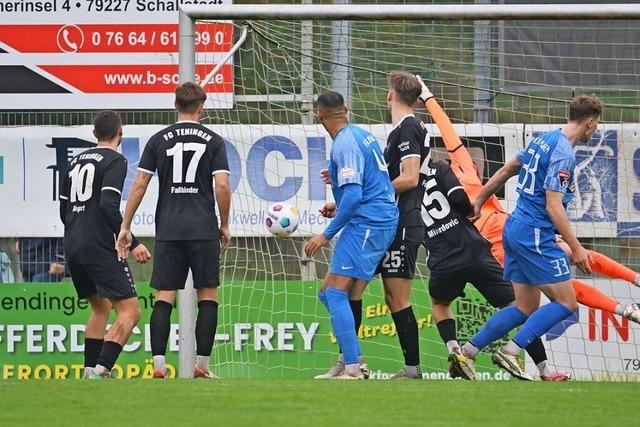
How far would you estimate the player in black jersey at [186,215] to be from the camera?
28.4 ft

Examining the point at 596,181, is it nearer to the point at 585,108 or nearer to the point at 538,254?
the point at 585,108

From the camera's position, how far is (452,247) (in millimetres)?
9484

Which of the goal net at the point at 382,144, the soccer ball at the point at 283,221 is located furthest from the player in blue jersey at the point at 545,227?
the goal net at the point at 382,144

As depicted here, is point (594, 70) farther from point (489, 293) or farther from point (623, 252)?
point (489, 293)

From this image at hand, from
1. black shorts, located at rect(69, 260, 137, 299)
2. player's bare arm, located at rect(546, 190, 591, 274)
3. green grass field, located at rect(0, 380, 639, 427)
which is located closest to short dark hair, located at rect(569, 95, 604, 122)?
player's bare arm, located at rect(546, 190, 591, 274)

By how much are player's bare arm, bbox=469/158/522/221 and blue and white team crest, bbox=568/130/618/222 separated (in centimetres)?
292

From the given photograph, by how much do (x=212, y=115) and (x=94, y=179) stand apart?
106 inches

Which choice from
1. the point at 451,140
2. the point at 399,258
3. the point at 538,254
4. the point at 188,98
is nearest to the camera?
the point at 538,254

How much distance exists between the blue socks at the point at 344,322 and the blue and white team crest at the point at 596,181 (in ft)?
13.8

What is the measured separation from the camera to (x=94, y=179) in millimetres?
9180

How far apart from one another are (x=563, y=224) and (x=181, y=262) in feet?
8.16

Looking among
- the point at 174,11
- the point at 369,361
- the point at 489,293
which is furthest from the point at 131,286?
the point at 174,11

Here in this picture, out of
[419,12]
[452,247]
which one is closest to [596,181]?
[419,12]

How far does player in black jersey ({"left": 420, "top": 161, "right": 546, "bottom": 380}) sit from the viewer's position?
9.45 m
